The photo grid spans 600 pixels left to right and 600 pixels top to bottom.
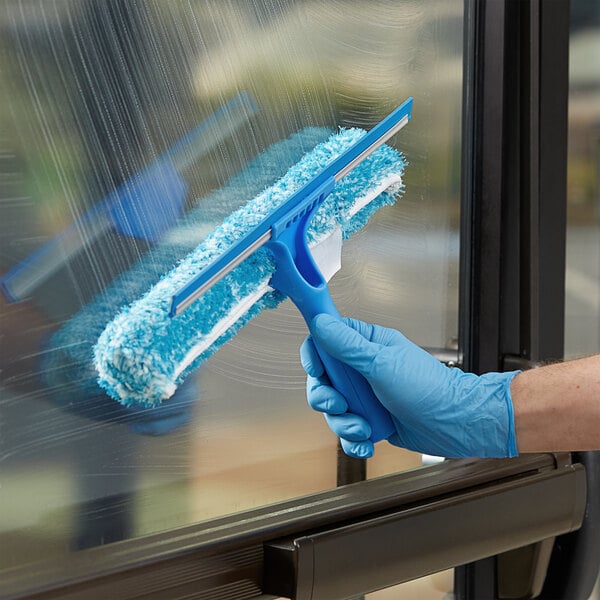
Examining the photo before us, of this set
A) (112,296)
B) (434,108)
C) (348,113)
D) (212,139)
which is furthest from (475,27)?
(112,296)

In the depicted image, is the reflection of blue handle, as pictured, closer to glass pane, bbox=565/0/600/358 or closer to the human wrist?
the human wrist

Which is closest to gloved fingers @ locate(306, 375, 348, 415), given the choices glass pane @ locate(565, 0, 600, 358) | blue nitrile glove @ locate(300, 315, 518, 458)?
blue nitrile glove @ locate(300, 315, 518, 458)

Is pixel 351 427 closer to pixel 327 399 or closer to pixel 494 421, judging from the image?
pixel 327 399

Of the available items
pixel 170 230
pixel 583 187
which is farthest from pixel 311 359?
pixel 583 187

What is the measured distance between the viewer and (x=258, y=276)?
718 millimetres

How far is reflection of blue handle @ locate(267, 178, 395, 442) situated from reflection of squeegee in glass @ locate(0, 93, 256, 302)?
0.10 m

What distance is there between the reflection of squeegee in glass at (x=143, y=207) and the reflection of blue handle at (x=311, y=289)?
0.10m

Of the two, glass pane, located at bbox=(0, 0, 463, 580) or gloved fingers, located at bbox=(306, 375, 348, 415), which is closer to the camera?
glass pane, located at bbox=(0, 0, 463, 580)

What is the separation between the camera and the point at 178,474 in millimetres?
751

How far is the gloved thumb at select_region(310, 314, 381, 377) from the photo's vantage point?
0.72 metres

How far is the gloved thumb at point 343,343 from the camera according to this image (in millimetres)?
720

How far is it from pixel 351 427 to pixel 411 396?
0.06 metres

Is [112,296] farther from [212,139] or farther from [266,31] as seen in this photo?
[266,31]

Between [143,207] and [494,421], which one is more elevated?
[143,207]
